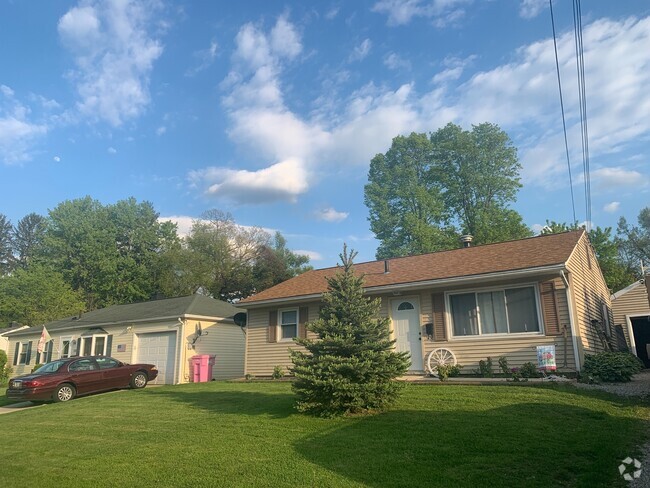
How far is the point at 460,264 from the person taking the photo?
14469mm

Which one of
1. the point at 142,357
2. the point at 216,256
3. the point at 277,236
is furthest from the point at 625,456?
the point at 277,236

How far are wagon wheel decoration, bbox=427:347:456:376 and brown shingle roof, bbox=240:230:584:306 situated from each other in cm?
203

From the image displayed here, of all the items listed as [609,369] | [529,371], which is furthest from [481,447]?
[609,369]

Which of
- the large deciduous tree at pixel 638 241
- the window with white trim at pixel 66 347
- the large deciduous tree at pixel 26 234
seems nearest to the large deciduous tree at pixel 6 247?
the large deciduous tree at pixel 26 234

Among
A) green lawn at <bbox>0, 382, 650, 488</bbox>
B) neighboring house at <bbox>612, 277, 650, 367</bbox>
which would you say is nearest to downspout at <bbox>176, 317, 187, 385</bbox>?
green lawn at <bbox>0, 382, 650, 488</bbox>

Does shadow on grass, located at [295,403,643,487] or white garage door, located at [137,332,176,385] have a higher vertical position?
white garage door, located at [137,332,176,385]

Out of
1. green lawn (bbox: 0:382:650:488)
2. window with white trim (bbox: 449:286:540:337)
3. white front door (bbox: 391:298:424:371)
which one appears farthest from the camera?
white front door (bbox: 391:298:424:371)

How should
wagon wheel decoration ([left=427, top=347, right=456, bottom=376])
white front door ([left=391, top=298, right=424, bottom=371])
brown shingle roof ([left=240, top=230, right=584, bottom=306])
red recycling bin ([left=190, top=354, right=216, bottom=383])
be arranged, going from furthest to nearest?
red recycling bin ([left=190, top=354, right=216, bottom=383]) → white front door ([left=391, top=298, right=424, bottom=371]) → wagon wheel decoration ([left=427, top=347, right=456, bottom=376]) → brown shingle roof ([left=240, top=230, right=584, bottom=306])

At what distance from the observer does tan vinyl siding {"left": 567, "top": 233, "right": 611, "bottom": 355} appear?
41.3 ft

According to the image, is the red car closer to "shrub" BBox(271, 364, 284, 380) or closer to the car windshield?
the car windshield

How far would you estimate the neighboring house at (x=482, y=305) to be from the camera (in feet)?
39.4

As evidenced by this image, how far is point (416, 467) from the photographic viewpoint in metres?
5.04

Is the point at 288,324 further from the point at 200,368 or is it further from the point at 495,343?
the point at 495,343

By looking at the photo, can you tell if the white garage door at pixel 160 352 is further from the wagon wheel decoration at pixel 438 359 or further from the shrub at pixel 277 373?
the wagon wheel decoration at pixel 438 359
